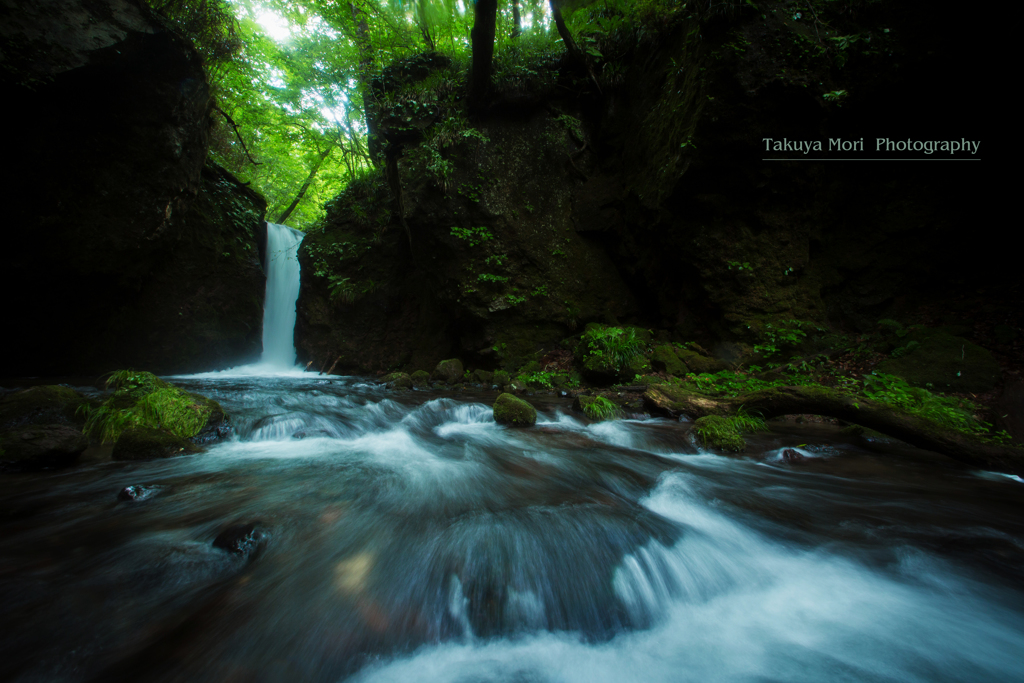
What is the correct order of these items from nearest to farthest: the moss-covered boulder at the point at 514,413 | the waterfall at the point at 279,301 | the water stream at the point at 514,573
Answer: the water stream at the point at 514,573 → the moss-covered boulder at the point at 514,413 → the waterfall at the point at 279,301

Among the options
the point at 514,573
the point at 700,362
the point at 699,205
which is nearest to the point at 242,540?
the point at 514,573

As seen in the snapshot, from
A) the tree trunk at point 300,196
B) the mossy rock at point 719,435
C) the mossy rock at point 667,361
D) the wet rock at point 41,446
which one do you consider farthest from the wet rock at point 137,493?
the tree trunk at point 300,196

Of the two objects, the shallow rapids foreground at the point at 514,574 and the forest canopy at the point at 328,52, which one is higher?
the forest canopy at the point at 328,52

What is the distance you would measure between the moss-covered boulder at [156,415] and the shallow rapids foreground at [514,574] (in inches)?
36.9

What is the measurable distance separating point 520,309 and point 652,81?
5.78m

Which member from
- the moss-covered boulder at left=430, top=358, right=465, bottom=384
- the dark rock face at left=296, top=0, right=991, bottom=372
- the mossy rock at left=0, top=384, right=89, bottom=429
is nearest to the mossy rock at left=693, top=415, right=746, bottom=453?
the dark rock face at left=296, top=0, right=991, bottom=372

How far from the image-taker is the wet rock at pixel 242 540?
2059 millimetres

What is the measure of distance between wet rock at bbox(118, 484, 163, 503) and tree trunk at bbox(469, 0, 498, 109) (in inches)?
330

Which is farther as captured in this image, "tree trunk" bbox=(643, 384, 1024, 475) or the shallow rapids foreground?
"tree trunk" bbox=(643, 384, 1024, 475)

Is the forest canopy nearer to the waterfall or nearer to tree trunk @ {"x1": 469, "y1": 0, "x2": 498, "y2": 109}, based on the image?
tree trunk @ {"x1": 469, "y1": 0, "x2": 498, "y2": 109}

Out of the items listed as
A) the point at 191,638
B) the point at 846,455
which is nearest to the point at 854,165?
the point at 846,455

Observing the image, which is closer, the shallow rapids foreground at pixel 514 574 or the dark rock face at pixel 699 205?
the shallow rapids foreground at pixel 514 574

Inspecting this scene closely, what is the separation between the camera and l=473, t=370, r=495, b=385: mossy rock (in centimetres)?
871

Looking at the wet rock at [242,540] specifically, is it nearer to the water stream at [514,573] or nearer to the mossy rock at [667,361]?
the water stream at [514,573]
